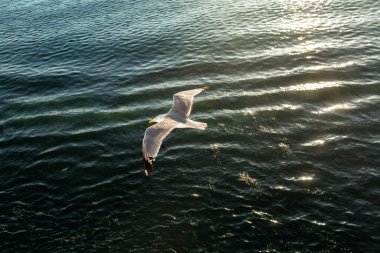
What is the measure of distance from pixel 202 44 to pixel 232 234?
2474cm

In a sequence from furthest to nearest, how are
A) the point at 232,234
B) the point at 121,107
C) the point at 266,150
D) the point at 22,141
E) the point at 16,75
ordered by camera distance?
the point at 16,75, the point at 121,107, the point at 22,141, the point at 266,150, the point at 232,234

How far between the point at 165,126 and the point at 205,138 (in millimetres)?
6760

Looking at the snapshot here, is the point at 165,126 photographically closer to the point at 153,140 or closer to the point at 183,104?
the point at 153,140

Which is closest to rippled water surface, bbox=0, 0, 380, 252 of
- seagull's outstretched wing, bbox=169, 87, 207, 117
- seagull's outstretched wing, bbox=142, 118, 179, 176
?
seagull's outstretched wing, bbox=169, 87, 207, 117

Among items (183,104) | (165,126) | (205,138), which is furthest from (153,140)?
(205,138)

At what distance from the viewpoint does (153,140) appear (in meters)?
15.1

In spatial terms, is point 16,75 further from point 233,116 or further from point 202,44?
point 233,116

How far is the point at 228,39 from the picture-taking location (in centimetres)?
3684

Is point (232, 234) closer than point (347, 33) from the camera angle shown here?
Yes

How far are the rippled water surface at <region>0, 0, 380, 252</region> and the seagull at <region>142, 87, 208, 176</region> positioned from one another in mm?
3904

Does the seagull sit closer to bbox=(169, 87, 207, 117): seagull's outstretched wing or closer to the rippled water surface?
bbox=(169, 87, 207, 117): seagull's outstretched wing

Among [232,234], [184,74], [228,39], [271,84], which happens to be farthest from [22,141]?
[228,39]

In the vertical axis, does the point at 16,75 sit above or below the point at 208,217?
above

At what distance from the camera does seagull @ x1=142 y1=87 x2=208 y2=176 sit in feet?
47.4
